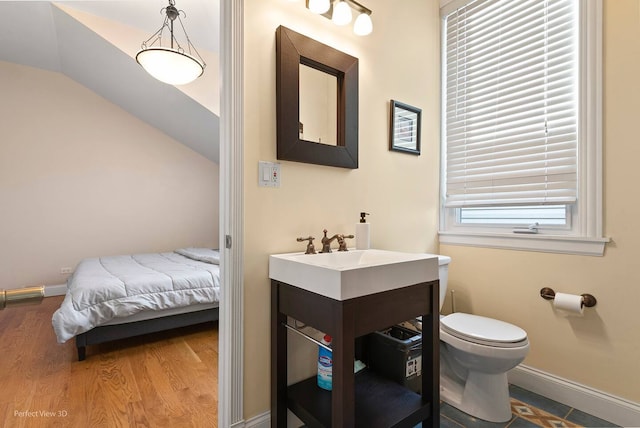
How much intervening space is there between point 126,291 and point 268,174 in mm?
1656

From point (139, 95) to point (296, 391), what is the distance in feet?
12.5

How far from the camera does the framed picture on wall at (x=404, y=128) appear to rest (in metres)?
1.90

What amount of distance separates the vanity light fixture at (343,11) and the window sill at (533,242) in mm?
1445

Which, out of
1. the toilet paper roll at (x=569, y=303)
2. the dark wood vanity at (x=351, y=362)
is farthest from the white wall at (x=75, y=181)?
the toilet paper roll at (x=569, y=303)

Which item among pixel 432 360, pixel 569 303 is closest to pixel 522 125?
pixel 569 303

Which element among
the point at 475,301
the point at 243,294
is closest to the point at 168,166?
the point at 243,294

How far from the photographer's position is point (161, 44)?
10.7 ft

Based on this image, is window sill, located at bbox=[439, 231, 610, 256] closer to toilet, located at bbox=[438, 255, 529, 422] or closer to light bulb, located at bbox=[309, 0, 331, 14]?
toilet, located at bbox=[438, 255, 529, 422]

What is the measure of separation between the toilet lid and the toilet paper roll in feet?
0.83

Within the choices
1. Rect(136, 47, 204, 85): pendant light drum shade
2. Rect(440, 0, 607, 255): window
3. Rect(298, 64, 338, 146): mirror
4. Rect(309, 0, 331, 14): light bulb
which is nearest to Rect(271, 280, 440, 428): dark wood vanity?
Rect(298, 64, 338, 146): mirror

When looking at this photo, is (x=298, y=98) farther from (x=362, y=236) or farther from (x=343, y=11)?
(x=362, y=236)

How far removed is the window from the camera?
1596 millimetres

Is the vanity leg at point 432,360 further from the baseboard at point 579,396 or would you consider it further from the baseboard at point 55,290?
the baseboard at point 55,290

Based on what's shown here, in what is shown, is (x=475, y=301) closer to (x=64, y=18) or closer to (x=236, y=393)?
(x=236, y=393)
